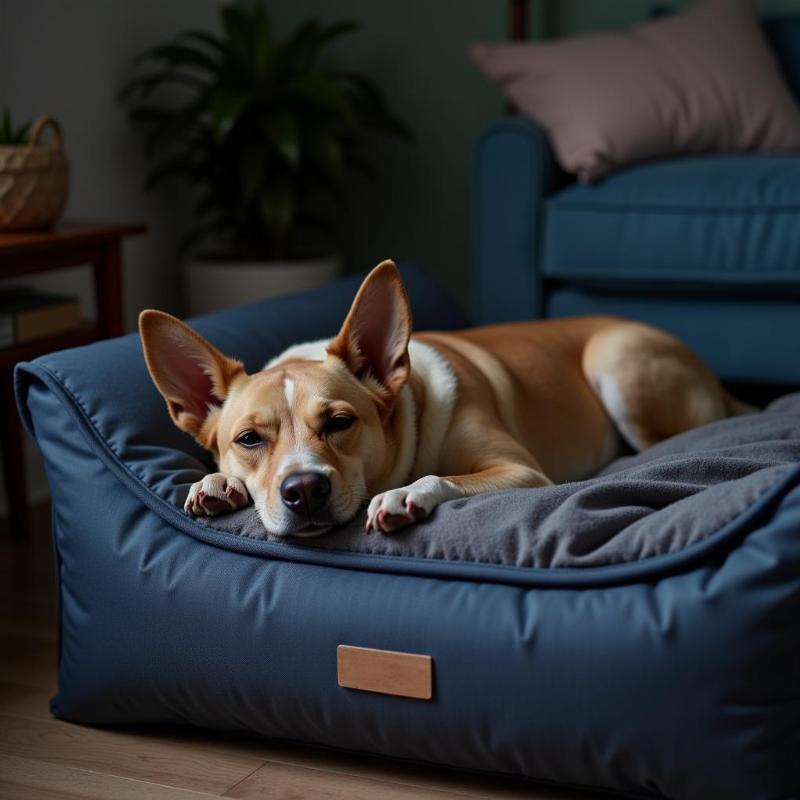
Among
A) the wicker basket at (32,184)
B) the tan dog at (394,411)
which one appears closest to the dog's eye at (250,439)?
the tan dog at (394,411)

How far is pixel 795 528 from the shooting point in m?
1.50

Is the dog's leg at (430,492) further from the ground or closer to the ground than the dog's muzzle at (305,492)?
closer to the ground

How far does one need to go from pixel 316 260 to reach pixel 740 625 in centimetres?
259

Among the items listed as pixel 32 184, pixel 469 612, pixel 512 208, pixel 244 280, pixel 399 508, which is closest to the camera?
pixel 469 612

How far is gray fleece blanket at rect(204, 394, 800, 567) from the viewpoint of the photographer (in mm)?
1589

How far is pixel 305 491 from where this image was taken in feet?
5.59

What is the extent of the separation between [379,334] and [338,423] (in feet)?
0.70

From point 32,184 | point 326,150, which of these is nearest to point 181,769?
point 32,184

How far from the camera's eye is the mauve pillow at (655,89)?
3340 millimetres

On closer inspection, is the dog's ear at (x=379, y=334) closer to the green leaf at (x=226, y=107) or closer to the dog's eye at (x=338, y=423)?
the dog's eye at (x=338, y=423)

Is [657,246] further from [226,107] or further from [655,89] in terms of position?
[226,107]

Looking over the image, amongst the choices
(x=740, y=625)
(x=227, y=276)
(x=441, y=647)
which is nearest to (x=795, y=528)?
(x=740, y=625)

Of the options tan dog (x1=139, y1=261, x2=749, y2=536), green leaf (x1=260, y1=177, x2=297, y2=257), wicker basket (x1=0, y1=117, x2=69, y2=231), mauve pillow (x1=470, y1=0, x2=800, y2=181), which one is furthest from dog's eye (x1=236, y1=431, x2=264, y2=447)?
green leaf (x1=260, y1=177, x2=297, y2=257)

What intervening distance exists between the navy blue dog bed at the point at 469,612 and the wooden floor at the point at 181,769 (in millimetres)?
41
